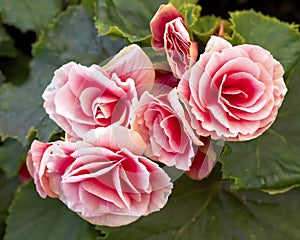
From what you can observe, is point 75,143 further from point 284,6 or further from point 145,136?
point 284,6

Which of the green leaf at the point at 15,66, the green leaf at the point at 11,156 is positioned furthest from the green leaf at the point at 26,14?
the green leaf at the point at 11,156

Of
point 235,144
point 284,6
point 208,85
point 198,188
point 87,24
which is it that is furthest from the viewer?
point 284,6

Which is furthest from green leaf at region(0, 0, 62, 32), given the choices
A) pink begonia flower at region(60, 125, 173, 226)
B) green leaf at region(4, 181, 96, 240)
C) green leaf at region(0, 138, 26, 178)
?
pink begonia flower at region(60, 125, 173, 226)

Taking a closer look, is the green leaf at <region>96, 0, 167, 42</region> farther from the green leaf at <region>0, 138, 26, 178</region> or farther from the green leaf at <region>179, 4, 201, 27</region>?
the green leaf at <region>0, 138, 26, 178</region>

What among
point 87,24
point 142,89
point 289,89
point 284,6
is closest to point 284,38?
point 289,89

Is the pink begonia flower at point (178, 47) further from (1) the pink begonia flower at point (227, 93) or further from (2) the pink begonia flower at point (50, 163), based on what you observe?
(2) the pink begonia flower at point (50, 163)

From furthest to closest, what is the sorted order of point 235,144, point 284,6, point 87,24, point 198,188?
point 284,6 < point 87,24 < point 198,188 < point 235,144

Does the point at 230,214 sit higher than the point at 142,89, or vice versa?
the point at 142,89

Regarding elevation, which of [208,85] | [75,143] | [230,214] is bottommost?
[230,214]
